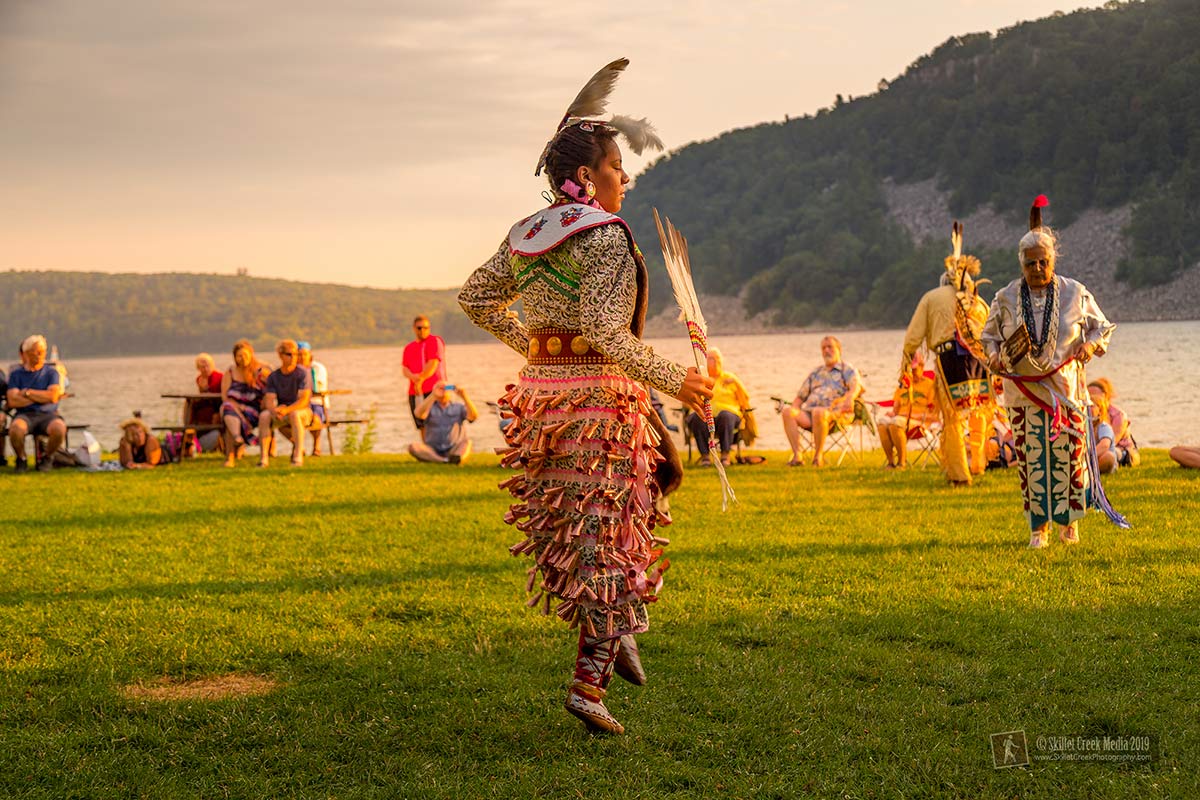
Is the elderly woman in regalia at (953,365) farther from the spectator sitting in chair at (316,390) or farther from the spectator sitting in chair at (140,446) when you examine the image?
the spectator sitting in chair at (140,446)

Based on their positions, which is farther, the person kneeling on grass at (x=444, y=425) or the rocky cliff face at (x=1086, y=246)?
the rocky cliff face at (x=1086, y=246)

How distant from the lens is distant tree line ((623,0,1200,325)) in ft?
389

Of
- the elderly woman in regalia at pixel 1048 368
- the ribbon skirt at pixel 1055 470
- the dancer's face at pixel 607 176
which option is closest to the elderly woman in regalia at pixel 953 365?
the elderly woman in regalia at pixel 1048 368

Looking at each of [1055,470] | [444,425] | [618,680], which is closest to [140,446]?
[444,425]

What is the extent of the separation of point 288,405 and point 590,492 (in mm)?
11831

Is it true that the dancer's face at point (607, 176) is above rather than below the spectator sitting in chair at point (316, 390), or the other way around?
above

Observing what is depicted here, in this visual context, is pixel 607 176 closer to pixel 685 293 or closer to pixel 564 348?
pixel 685 293

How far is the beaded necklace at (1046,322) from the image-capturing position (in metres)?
7.76

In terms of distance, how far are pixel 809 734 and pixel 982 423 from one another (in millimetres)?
8308

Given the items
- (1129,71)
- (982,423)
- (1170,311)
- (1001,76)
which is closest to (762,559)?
(982,423)

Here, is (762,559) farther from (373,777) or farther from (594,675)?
(373,777)

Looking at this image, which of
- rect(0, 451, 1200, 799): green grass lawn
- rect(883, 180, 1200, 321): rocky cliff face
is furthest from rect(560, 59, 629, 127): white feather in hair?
rect(883, 180, 1200, 321): rocky cliff face

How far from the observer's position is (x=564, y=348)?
14.2 feet

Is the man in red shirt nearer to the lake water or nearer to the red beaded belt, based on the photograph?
the lake water
